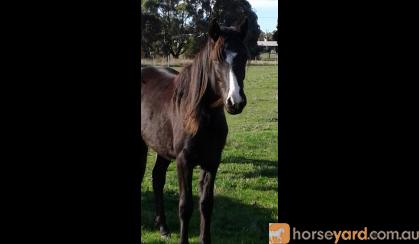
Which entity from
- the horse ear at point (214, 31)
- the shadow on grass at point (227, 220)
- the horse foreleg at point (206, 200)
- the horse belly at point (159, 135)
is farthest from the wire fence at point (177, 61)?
the shadow on grass at point (227, 220)

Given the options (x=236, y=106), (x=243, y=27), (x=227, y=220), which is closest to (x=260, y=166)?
(x=227, y=220)

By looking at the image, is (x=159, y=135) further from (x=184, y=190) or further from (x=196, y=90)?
(x=196, y=90)

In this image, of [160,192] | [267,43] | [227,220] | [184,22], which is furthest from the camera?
[160,192]

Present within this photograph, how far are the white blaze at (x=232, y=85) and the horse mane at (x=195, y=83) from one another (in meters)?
0.10

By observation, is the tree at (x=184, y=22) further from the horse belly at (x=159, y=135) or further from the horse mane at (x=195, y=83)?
the horse belly at (x=159, y=135)

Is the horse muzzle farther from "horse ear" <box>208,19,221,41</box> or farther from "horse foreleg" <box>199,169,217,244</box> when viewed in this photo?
"horse foreleg" <box>199,169,217,244</box>

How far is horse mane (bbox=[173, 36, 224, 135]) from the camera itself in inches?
131

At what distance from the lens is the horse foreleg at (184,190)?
3711 millimetres

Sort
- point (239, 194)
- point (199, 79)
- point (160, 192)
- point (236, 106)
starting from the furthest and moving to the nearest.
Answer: point (239, 194)
point (160, 192)
point (199, 79)
point (236, 106)

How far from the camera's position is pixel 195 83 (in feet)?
11.8

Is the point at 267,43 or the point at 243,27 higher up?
the point at 243,27

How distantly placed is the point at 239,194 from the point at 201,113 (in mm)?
1987
